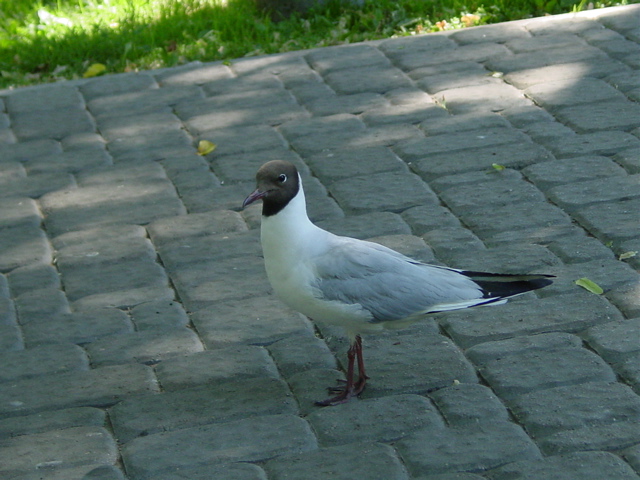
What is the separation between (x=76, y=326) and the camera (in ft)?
13.6

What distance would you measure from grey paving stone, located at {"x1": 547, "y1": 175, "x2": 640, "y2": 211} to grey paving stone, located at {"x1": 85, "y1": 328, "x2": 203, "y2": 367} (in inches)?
78.2

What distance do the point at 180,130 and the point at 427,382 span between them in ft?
10.2

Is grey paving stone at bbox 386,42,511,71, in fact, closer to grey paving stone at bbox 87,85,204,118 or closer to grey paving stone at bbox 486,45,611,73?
grey paving stone at bbox 486,45,611,73

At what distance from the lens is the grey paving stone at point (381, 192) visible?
4.98 metres

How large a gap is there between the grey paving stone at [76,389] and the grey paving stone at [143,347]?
0.07 m

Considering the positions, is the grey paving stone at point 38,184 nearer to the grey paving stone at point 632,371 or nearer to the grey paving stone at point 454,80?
the grey paving stone at point 454,80

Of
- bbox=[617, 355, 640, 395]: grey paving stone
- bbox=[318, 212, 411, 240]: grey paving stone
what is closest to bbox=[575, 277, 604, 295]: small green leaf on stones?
bbox=[617, 355, 640, 395]: grey paving stone

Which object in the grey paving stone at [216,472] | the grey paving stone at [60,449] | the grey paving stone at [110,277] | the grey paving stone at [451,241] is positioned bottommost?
the grey paving stone at [110,277]

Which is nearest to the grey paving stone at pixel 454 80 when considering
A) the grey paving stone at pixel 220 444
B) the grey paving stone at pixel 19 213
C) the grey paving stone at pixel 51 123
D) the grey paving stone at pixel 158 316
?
the grey paving stone at pixel 51 123

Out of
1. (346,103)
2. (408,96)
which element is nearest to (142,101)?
(346,103)

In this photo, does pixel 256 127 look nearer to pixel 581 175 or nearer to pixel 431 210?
pixel 431 210

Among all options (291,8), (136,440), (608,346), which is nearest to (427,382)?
(608,346)

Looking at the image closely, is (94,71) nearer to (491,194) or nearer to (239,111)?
(239,111)

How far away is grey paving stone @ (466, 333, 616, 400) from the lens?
137 inches
